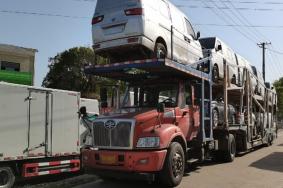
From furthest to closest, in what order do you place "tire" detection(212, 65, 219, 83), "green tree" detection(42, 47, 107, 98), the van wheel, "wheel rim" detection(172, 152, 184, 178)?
1. "green tree" detection(42, 47, 107, 98)
2. "tire" detection(212, 65, 219, 83)
3. the van wheel
4. "wheel rim" detection(172, 152, 184, 178)

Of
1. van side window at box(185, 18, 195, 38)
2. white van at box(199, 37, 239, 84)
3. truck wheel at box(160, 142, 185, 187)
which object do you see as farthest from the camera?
white van at box(199, 37, 239, 84)

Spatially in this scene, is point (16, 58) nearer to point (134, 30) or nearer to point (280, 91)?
point (134, 30)

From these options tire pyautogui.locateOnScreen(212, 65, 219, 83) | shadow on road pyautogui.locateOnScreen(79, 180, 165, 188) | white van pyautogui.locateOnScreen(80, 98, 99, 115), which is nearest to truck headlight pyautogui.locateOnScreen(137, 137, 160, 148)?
shadow on road pyautogui.locateOnScreen(79, 180, 165, 188)

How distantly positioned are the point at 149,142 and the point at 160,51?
10.4 ft

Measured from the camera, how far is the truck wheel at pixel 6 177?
9.96 m

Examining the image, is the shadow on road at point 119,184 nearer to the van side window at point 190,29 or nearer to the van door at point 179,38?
the van door at point 179,38

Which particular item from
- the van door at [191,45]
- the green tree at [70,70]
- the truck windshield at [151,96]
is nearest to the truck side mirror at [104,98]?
the truck windshield at [151,96]

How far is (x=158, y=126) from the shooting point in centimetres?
957

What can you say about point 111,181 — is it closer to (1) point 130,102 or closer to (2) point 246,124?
(1) point 130,102

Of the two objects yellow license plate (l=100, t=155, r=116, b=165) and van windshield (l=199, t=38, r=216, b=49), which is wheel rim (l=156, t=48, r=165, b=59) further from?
van windshield (l=199, t=38, r=216, b=49)

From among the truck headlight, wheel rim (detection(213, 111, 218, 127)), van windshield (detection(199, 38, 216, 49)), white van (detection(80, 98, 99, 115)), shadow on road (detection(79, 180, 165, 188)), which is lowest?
shadow on road (detection(79, 180, 165, 188))

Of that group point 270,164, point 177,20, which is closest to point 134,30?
point 177,20

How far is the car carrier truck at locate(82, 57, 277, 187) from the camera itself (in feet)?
30.0

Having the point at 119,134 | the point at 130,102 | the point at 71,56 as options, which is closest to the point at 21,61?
the point at 71,56
